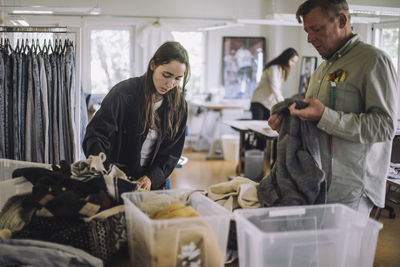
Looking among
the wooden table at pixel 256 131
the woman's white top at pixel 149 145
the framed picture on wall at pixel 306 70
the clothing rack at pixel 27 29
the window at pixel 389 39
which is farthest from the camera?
the framed picture on wall at pixel 306 70

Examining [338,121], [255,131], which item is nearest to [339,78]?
[338,121]

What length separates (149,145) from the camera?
225 centimetres

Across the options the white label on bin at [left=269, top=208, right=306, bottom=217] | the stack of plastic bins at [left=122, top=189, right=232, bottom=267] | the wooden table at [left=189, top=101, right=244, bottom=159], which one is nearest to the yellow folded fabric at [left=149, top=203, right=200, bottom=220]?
the stack of plastic bins at [left=122, top=189, right=232, bottom=267]

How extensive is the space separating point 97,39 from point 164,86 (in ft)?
21.4

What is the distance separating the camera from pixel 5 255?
1167 mm

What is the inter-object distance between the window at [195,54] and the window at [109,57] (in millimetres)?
975

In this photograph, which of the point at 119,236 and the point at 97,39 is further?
the point at 97,39

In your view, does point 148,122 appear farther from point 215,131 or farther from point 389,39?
point 215,131

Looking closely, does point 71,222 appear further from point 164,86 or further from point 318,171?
point 164,86

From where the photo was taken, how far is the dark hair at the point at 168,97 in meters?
2.11

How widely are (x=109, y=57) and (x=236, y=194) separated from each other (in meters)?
7.14

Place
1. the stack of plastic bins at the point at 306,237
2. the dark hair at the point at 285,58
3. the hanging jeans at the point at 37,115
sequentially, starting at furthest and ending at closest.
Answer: the dark hair at the point at 285,58
the hanging jeans at the point at 37,115
the stack of plastic bins at the point at 306,237

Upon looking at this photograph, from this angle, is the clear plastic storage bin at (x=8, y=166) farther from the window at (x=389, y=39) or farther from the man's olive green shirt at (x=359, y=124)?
the window at (x=389, y=39)

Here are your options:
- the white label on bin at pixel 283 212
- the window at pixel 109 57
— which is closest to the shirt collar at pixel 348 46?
the white label on bin at pixel 283 212
